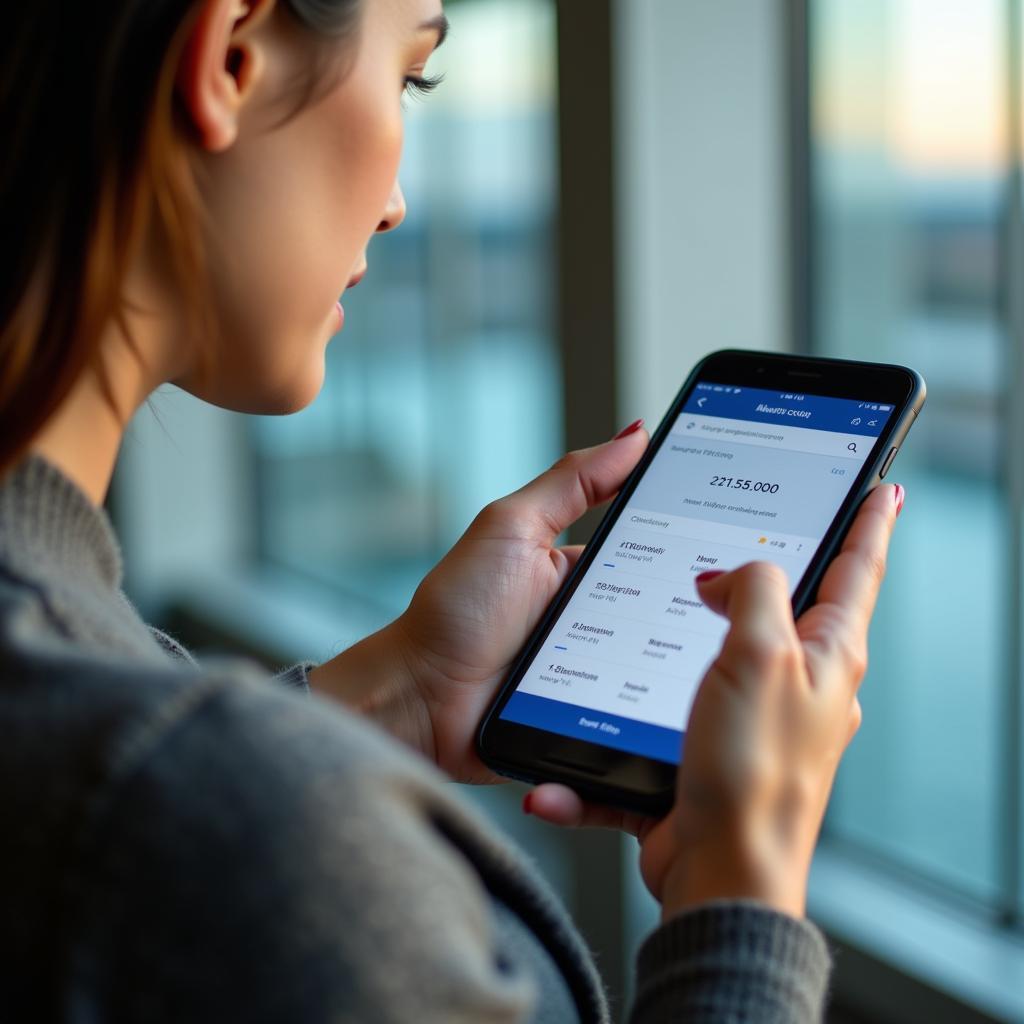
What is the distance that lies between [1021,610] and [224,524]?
2401mm

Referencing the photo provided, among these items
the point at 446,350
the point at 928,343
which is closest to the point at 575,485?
the point at 928,343

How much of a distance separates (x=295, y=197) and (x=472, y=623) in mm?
347

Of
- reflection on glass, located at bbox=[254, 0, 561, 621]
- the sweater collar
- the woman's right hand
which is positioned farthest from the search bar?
reflection on glass, located at bbox=[254, 0, 561, 621]

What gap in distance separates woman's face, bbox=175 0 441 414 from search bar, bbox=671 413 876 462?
0.30m

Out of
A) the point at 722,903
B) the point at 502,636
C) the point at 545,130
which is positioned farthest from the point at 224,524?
the point at 722,903

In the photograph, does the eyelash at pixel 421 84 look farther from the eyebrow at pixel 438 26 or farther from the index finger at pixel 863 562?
the index finger at pixel 863 562

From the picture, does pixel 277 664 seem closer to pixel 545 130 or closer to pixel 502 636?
pixel 545 130

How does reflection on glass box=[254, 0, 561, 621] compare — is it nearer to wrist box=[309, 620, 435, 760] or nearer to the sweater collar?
wrist box=[309, 620, 435, 760]

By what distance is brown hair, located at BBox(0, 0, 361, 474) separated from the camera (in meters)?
0.48

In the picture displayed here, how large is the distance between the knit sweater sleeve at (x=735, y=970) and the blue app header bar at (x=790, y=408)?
1.26 ft

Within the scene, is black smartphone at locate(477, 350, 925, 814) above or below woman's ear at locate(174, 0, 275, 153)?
below

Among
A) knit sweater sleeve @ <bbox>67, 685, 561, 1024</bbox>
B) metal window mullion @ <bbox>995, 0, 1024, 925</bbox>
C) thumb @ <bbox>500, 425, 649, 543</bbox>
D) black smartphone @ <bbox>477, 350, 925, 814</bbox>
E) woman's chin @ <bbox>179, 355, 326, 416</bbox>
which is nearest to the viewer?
knit sweater sleeve @ <bbox>67, 685, 561, 1024</bbox>

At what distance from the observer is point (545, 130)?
2.33 m

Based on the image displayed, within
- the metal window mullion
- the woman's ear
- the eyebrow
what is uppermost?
the eyebrow
